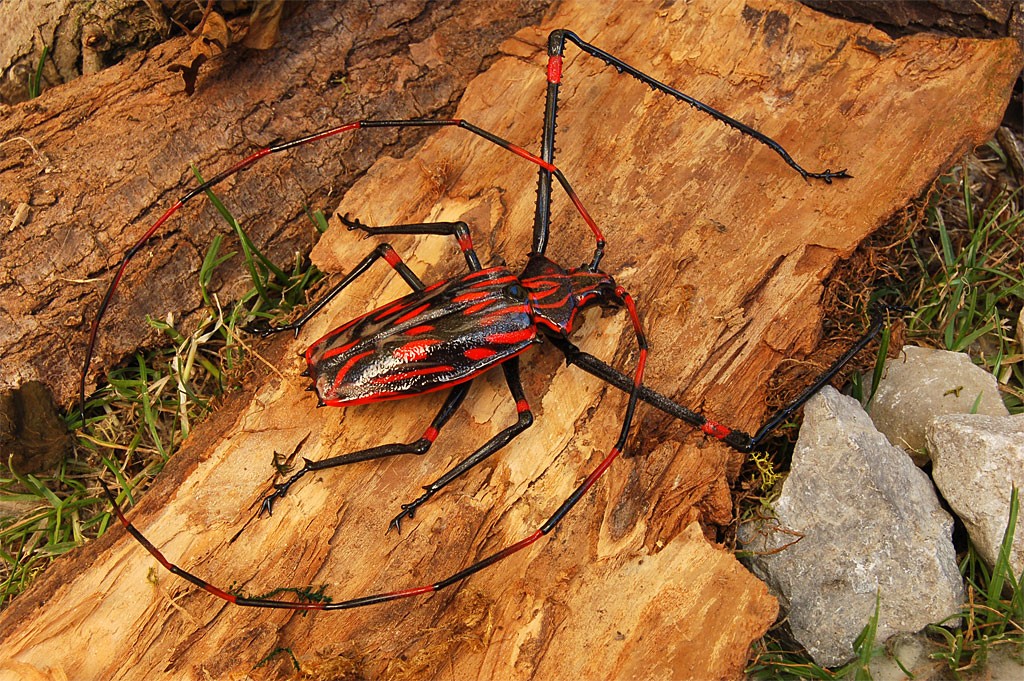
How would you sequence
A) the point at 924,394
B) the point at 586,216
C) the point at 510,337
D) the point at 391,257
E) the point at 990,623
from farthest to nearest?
the point at 924,394 < the point at 391,257 < the point at 586,216 < the point at 510,337 < the point at 990,623

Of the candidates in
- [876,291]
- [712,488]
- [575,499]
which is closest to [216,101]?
[575,499]

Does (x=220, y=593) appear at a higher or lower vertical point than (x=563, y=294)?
lower

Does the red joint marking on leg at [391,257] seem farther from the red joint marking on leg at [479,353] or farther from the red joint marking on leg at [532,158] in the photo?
the red joint marking on leg at [532,158]

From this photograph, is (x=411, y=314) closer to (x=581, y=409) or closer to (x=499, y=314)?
(x=499, y=314)

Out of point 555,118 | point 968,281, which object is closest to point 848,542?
point 968,281

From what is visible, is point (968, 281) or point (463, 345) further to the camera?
point (968, 281)

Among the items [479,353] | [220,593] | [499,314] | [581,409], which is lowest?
[581,409]

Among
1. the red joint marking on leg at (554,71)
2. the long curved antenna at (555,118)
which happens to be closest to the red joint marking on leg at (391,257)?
the long curved antenna at (555,118)

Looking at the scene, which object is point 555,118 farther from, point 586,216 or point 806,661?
point 806,661

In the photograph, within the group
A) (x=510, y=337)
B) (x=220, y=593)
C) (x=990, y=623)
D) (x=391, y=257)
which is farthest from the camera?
(x=391, y=257)
